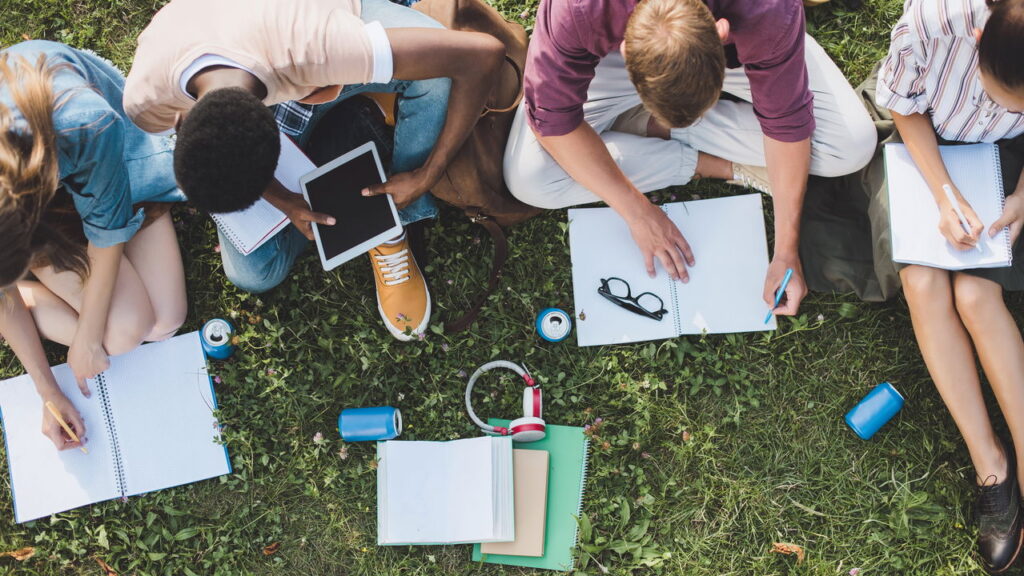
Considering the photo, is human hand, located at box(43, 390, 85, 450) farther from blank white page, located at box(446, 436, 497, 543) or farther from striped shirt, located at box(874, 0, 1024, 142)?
striped shirt, located at box(874, 0, 1024, 142)

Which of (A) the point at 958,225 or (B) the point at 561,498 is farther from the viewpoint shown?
(B) the point at 561,498

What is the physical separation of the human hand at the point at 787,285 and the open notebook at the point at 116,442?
273 centimetres

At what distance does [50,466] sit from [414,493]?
1.80 metres

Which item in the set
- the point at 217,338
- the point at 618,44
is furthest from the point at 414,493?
the point at 618,44

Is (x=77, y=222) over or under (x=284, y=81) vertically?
under

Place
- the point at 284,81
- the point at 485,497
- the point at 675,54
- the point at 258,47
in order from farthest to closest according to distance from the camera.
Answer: the point at 485,497 < the point at 284,81 < the point at 258,47 < the point at 675,54

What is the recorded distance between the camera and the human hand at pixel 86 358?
3332mm

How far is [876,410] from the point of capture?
10.8 feet

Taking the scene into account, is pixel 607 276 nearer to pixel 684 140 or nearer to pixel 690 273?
pixel 690 273

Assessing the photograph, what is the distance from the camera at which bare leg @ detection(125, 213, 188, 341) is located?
11.3 ft

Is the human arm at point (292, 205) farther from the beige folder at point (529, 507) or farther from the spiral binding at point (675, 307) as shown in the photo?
the spiral binding at point (675, 307)

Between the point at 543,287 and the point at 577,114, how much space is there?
0.97 meters

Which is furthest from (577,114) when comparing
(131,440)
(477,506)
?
(131,440)

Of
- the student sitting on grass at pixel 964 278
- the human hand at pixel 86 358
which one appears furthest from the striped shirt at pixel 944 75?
the human hand at pixel 86 358
